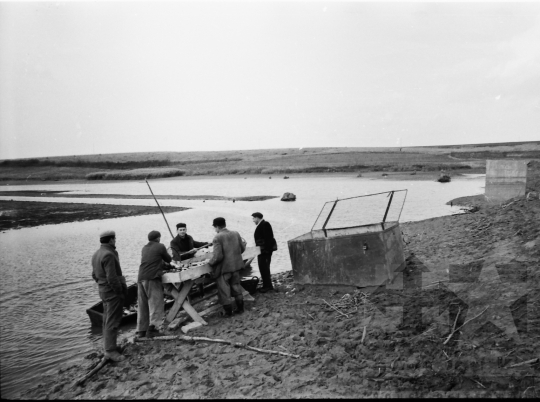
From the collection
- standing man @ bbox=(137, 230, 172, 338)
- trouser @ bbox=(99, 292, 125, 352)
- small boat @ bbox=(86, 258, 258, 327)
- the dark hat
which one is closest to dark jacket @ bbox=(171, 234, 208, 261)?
small boat @ bbox=(86, 258, 258, 327)

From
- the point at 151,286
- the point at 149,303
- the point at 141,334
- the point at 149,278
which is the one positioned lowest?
the point at 141,334

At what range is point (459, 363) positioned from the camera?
5281mm

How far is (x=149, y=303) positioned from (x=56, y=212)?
2865 cm

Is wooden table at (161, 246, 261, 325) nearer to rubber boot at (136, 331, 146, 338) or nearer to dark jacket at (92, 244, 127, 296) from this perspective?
rubber boot at (136, 331, 146, 338)

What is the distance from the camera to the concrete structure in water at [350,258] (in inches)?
334

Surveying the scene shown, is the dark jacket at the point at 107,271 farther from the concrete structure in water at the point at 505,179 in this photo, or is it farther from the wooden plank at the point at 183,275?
the concrete structure in water at the point at 505,179

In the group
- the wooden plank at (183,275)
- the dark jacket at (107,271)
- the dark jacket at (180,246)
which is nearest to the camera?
the dark jacket at (107,271)

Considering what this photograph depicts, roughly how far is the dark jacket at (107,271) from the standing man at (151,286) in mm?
686

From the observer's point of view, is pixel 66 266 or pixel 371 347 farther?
pixel 66 266

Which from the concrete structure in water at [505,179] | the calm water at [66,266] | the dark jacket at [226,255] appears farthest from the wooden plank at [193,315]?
the concrete structure in water at [505,179]

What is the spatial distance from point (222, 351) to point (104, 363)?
2004 mm

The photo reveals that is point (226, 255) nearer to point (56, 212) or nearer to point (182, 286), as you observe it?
point (182, 286)

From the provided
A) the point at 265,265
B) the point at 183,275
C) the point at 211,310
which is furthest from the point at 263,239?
the point at 183,275

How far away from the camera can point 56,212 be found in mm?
32531
